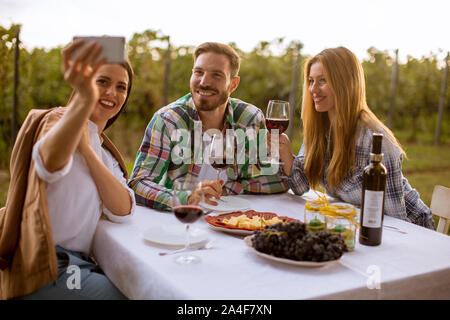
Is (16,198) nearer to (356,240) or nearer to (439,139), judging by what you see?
(356,240)

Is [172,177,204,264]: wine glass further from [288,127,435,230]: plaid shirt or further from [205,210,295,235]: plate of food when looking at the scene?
[288,127,435,230]: plaid shirt

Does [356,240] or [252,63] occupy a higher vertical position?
[252,63]

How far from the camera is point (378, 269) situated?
1405 millimetres

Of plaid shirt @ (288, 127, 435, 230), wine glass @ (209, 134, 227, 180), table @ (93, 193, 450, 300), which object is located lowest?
table @ (93, 193, 450, 300)

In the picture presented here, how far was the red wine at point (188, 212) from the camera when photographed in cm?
144

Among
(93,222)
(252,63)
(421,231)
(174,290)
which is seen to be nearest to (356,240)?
(421,231)

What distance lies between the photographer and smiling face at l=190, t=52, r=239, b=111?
2666 millimetres

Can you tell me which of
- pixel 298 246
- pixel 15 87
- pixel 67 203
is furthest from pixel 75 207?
pixel 15 87

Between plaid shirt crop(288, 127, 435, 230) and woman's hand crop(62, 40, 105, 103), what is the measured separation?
1.40m

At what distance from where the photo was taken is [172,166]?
8.18 ft

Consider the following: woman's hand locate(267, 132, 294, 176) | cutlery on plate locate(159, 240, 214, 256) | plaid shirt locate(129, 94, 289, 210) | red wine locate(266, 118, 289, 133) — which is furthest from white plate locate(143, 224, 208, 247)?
woman's hand locate(267, 132, 294, 176)

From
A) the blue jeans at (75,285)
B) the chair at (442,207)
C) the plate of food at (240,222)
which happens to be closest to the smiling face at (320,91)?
the chair at (442,207)

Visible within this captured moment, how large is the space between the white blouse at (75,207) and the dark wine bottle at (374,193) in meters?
0.93

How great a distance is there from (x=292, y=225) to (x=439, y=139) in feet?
27.3
